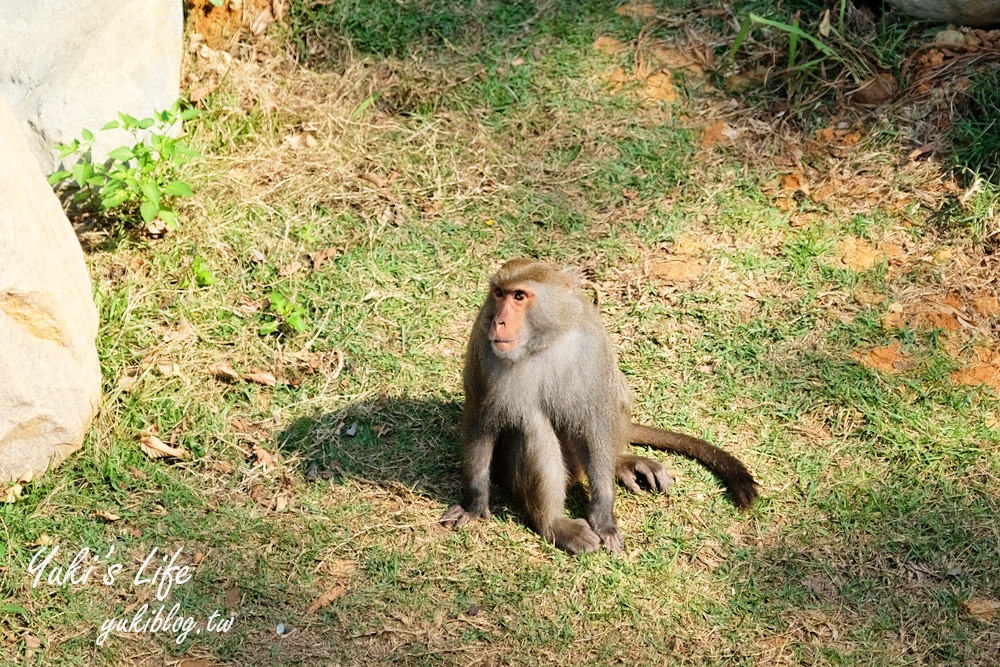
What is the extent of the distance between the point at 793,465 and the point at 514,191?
2.60 metres

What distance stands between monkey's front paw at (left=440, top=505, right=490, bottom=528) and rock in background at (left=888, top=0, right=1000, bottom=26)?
14.8 feet

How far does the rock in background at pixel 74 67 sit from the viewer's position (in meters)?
6.49

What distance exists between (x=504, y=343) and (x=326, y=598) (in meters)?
1.40

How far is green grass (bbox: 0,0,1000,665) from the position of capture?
194 inches

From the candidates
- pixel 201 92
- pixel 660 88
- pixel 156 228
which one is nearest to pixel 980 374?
pixel 660 88

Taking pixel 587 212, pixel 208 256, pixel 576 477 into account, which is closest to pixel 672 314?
pixel 587 212

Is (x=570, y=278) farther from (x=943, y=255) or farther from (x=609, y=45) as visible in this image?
(x=609, y=45)

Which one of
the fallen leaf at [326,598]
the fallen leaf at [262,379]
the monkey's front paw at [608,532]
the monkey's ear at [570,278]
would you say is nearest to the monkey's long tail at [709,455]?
the monkey's front paw at [608,532]

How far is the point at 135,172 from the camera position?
21.3ft

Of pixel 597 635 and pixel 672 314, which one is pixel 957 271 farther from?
pixel 597 635

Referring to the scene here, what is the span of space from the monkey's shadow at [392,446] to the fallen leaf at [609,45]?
306cm

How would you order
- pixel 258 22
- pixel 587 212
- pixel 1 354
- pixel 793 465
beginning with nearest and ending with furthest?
1. pixel 1 354
2. pixel 793 465
3. pixel 587 212
4. pixel 258 22

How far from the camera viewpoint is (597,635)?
4.82m

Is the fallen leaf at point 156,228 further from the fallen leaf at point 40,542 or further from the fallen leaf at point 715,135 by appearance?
the fallen leaf at point 715,135
